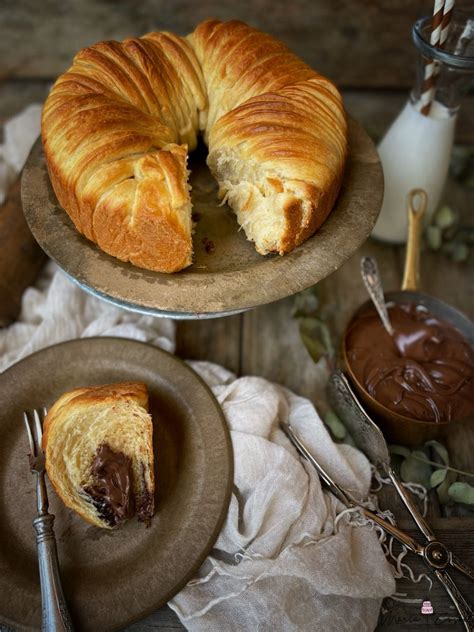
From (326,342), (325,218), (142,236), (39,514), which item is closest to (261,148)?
(325,218)

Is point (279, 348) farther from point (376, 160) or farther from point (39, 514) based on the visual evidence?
point (39, 514)

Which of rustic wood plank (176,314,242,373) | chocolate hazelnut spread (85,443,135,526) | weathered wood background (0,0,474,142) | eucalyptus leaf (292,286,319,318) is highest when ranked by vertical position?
weathered wood background (0,0,474,142)

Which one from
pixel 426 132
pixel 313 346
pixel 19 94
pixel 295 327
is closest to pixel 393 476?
pixel 313 346

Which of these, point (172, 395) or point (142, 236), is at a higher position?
point (142, 236)

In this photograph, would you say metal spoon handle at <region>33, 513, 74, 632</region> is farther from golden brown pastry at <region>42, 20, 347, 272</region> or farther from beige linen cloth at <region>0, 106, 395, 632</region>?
golden brown pastry at <region>42, 20, 347, 272</region>

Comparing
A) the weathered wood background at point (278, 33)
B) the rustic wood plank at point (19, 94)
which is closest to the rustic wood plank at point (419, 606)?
the weathered wood background at point (278, 33)

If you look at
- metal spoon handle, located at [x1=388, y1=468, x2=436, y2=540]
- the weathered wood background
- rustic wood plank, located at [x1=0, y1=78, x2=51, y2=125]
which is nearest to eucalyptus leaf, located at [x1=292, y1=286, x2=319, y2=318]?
metal spoon handle, located at [x1=388, y1=468, x2=436, y2=540]

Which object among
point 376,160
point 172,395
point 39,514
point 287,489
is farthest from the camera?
point 376,160
